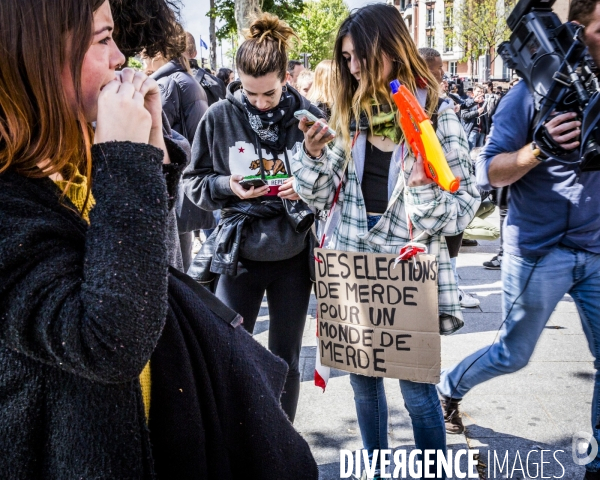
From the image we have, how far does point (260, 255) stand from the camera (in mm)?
2785

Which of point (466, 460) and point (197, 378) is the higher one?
point (197, 378)

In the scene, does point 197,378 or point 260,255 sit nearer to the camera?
point 197,378

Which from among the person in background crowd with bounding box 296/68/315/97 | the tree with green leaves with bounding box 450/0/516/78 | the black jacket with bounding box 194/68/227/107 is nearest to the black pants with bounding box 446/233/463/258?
the black jacket with bounding box 194/68/227/107

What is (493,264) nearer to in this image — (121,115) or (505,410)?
(505,410)

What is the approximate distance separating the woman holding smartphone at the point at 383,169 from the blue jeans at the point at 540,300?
48cm

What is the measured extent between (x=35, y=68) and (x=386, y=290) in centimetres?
164

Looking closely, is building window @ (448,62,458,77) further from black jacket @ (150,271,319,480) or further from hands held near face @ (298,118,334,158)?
black jacket @ (150,271,319,480)

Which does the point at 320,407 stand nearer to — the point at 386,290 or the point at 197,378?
the point at 386,290

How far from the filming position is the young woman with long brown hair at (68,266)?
3.22 feet

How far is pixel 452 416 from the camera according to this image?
3.18 metres

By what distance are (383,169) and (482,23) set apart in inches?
1446

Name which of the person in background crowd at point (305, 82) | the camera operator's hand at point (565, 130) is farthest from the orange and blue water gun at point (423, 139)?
the person in background crowd at point (305, 82)

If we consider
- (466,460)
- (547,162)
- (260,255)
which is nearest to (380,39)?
Result: (547,162)

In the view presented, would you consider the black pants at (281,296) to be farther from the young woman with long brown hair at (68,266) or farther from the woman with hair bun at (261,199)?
the young woman with long brown hair at (68,266)
